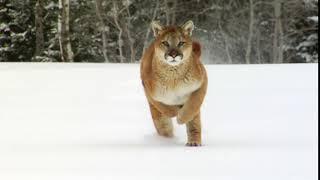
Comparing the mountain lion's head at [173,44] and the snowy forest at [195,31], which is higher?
the mountain lion's head at [173,44]

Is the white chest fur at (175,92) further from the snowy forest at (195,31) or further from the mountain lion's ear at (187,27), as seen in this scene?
the snowy forest at (195,31)

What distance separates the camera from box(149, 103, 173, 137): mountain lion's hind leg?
521 centimetres

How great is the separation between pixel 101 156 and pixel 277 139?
1.49 m

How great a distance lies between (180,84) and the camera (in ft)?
15.8

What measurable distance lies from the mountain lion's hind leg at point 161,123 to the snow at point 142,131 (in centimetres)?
9

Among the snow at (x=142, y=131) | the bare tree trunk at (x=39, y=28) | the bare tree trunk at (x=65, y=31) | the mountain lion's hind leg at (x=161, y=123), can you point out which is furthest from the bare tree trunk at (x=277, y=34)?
the mountain lion's hind leg at (x=161, y=123)

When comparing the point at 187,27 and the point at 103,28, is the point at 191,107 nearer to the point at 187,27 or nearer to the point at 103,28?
the point at 187,27

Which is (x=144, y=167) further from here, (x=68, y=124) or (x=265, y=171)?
(x=68, y=124)

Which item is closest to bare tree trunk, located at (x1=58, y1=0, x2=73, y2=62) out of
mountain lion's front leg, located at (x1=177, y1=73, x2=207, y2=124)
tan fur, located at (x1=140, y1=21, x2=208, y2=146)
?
tan fur, located at (x1=140, y1=21, x2=208, y2=146)

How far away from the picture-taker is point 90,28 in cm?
2523

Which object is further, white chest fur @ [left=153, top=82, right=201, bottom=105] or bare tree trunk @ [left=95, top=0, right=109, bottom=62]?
bare tree trunk @ [left=95, top=0, right=109, bottom=62]

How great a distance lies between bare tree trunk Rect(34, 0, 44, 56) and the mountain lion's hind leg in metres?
18.3

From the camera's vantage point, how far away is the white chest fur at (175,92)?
4812mm

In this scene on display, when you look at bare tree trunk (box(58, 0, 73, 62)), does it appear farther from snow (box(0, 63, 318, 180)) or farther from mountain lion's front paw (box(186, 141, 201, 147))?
mountain lion's front paw (box(186, 141, 201, 147))
